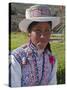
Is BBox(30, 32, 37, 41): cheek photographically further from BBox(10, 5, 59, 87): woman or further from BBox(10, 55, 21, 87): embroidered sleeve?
BBox(10, 55, 21, 87): embroidered sleeve

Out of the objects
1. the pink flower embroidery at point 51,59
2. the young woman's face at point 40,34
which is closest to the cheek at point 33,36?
the young woman's face at point 40,34

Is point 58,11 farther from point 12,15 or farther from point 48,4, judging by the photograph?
point 12,15

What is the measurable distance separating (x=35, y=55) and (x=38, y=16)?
10.3 inches

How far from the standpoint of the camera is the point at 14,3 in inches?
61.4

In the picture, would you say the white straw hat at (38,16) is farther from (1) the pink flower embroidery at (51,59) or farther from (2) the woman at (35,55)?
(1) the pink flower embroidery at (51,59)

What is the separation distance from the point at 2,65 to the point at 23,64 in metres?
0.14

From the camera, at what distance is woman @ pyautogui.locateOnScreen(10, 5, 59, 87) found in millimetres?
1558

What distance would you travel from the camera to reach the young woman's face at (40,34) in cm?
158

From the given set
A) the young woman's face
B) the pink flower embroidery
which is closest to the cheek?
the young woman's face

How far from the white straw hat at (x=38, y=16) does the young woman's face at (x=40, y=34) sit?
40 millimetres

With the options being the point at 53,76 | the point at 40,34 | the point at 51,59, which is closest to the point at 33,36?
the point at 40,34

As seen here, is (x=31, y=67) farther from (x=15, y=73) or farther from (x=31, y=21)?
(x=31, y=21)

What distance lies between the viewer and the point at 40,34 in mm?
1584

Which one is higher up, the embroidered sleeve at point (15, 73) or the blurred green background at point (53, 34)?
the blurred green background at point (53, 34)
